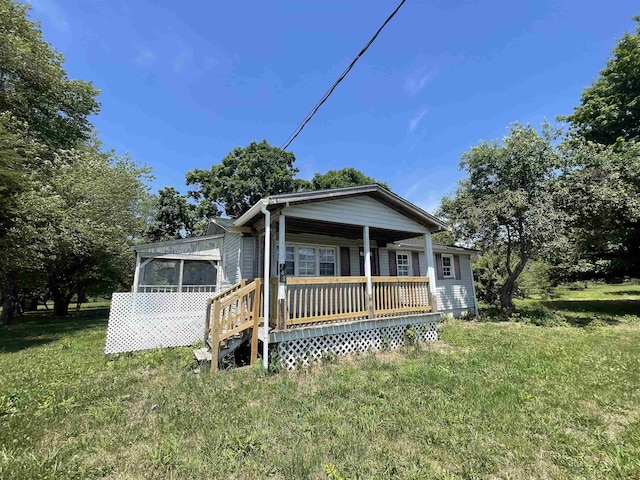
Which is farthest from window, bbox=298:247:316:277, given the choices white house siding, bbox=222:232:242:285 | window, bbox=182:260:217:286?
window, bbox=182:260:217:286

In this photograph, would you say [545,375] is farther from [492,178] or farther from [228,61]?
[228,61]

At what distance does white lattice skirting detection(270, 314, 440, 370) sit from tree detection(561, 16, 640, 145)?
1489 cm

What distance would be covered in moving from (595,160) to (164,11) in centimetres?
1501

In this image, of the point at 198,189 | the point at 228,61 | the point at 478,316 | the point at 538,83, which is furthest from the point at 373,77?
the point at 198,189

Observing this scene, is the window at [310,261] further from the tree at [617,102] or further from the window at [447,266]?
the tree at [617,102]

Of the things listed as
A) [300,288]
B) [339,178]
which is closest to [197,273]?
[300,288]

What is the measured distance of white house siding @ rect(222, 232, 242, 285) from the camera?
8.92m

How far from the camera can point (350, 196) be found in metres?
7.28

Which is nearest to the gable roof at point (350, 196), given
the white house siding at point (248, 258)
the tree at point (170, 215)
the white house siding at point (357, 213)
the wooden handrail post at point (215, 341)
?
the white house siding at point (357, 213)

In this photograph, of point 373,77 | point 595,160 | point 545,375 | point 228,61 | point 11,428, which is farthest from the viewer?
point 595,160

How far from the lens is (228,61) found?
341 inches

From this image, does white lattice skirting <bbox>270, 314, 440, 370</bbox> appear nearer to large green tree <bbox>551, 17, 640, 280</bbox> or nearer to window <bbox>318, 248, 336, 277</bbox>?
window <bbox>318, 248, 336, 277</bbox>

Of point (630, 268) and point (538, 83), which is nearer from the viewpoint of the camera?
point (538, 83)

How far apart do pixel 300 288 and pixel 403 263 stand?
6515mm
